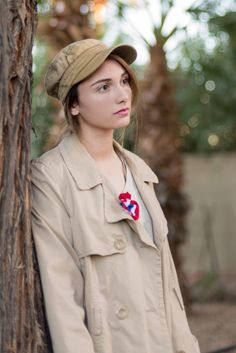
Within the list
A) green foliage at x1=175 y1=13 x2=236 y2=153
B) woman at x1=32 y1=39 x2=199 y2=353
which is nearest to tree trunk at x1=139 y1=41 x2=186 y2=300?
green foliage at x1=175 y1=13 x2=236 y2=153

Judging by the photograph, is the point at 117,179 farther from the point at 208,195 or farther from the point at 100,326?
the point at 208,195

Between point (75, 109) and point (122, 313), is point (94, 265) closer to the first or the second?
point (122, 313)

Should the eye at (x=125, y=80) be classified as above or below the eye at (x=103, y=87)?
above

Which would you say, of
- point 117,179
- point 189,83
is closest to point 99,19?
point 189,83

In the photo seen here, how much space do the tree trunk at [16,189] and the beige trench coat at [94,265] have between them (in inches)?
3.0

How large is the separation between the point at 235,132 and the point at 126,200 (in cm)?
1135

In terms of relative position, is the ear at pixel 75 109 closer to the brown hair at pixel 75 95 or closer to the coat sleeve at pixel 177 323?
the brown hair at pixel 75 95

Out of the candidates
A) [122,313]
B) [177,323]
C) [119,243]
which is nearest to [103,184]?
[119,243]

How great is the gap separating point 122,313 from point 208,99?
11.6 meters

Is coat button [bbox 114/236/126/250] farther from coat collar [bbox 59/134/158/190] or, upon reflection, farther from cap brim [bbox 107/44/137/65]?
cap brim [bbox 107/44/137/65]

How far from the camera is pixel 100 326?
2.60 m

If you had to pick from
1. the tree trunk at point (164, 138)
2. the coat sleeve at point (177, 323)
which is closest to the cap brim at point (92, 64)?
the coat sleeve at point (177, 323)

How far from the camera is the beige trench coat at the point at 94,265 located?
2545mm

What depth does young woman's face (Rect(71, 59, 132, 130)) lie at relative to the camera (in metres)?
2.78
